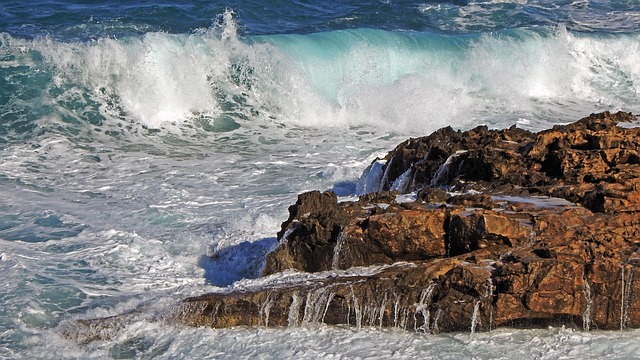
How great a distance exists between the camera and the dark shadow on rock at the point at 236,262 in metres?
9.96

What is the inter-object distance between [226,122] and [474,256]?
11.0 m

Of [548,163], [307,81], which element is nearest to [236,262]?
[548,163]

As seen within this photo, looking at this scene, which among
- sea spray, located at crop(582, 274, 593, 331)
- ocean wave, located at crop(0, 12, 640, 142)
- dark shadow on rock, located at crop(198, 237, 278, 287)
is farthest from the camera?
ocean wave, located at crop(0, 12, 640, 142)

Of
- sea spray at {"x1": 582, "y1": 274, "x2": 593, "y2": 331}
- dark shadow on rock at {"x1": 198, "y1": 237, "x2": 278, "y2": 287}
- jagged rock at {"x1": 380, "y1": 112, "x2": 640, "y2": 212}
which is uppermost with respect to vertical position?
jagged rock at {"x1": 380, "y1": 112, "x2": 640, "y2": 212}

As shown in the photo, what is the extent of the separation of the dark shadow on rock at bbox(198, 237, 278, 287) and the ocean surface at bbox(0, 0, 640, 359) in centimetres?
3

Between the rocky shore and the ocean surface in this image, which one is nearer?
the rocky shore

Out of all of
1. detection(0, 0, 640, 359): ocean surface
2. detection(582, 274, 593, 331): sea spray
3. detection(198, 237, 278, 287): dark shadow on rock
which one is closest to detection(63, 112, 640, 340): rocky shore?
detection(582, 274, 593, 331): sea spray

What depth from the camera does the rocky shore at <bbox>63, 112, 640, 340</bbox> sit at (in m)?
7.77

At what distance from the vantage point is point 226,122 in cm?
1858

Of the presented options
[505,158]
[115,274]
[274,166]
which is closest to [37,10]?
[274,166]

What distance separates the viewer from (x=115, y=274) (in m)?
10.2

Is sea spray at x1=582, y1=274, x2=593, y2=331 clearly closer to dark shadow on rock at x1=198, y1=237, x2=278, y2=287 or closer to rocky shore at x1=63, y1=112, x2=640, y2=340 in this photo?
rocky shore at x1=63, y1=112, x2=640, y2=340

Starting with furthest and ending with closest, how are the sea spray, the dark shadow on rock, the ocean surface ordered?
the dark shadow on rock → the ocean surface → the sea spray

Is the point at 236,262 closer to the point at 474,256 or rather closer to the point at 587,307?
the point at 474,256
